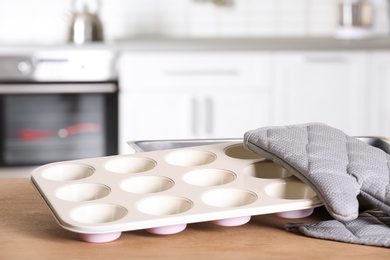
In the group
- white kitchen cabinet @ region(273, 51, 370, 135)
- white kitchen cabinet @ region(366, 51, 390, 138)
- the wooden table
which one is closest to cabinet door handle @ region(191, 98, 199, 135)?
white kitchen cabinet @ region(273, 51, 370, 135)

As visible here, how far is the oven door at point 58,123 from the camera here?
3.48m

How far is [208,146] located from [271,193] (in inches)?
8.0

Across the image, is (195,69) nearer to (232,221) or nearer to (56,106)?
(56,106)

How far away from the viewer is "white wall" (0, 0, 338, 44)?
12.9ft

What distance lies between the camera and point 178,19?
13.3 ft

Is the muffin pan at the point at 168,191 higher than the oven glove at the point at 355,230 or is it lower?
higher

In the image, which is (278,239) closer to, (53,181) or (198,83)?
(53,181)

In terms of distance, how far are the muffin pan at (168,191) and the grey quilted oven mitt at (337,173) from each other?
31 millimetres

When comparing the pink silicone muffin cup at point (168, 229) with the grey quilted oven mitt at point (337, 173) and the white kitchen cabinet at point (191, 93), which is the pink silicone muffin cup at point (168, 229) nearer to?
the grey quilted oven mitt at point (337, 173)

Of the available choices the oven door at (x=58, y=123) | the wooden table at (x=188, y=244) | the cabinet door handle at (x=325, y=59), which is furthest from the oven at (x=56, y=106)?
the wooden table at (x=188, y=244)

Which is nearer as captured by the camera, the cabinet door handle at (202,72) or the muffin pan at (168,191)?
the muffin pan at (168,191)

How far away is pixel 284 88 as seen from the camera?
3566 millimetres

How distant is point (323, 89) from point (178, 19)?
2.91ft

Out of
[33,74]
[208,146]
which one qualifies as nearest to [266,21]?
[33,74]
